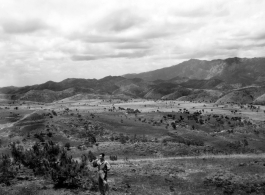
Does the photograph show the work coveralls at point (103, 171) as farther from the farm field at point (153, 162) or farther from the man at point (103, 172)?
the farm field at point (153, 162)

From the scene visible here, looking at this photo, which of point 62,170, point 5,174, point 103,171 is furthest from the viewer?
point 5,174

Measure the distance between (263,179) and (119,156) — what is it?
16.1 meters

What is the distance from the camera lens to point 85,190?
48.1 feet

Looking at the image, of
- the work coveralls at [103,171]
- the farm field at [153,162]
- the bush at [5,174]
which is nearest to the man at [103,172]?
the work coveralls at [103,171]

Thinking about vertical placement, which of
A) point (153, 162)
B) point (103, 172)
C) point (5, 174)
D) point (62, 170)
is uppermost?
point (103, 172)

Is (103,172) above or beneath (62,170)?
above

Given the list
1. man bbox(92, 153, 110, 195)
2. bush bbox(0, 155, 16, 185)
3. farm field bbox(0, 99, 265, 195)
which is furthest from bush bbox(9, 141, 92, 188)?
man bbox(92, 153, 110, 195)

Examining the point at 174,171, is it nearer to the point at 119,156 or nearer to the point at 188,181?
the point at 188,181

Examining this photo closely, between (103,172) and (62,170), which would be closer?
(103,172)

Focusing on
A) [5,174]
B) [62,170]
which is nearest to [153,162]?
[62,170]

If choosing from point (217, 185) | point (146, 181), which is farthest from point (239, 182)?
point (146, 181)

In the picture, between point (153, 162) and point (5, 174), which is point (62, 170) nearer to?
point (5, 174)

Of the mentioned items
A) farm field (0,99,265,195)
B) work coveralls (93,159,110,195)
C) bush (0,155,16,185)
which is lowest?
farm field (0,99,265,195)

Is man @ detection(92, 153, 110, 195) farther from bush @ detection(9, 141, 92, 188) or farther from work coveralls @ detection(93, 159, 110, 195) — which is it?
bush @ detection(9, 141, 92, 188)
